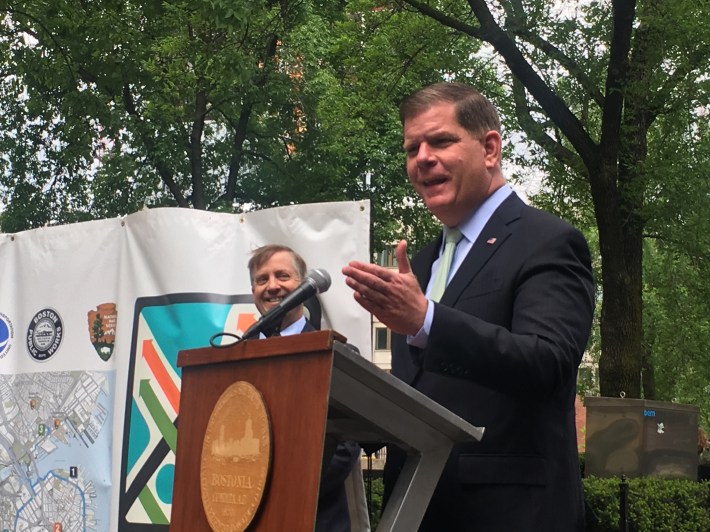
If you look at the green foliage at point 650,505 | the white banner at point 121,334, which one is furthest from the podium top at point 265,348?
the green foliage at point 650,505

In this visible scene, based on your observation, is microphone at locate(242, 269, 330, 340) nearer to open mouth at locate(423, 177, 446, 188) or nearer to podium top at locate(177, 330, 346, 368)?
podium top at locate(177, 330, 346, 368)

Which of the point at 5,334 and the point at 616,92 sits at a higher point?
the point at 616,92

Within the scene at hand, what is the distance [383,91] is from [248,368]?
13562 mm

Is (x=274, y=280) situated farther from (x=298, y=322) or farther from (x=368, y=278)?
(x=368, y=278)

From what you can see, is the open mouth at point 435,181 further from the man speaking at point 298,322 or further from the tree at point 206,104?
the tree at point 206,104

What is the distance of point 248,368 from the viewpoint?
210 centimetres

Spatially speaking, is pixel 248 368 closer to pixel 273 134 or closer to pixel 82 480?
pixel 82 480

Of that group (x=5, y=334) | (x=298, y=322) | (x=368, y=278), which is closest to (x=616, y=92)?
(x=5, y=334)

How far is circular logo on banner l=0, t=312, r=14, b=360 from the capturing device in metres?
6.07

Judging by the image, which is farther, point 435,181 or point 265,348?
point 435,181

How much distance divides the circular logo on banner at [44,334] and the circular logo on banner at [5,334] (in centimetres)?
21

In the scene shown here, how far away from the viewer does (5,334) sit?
6.11 meters

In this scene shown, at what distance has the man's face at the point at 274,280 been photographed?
446 cm

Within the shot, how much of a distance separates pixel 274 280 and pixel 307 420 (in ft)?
8.62
